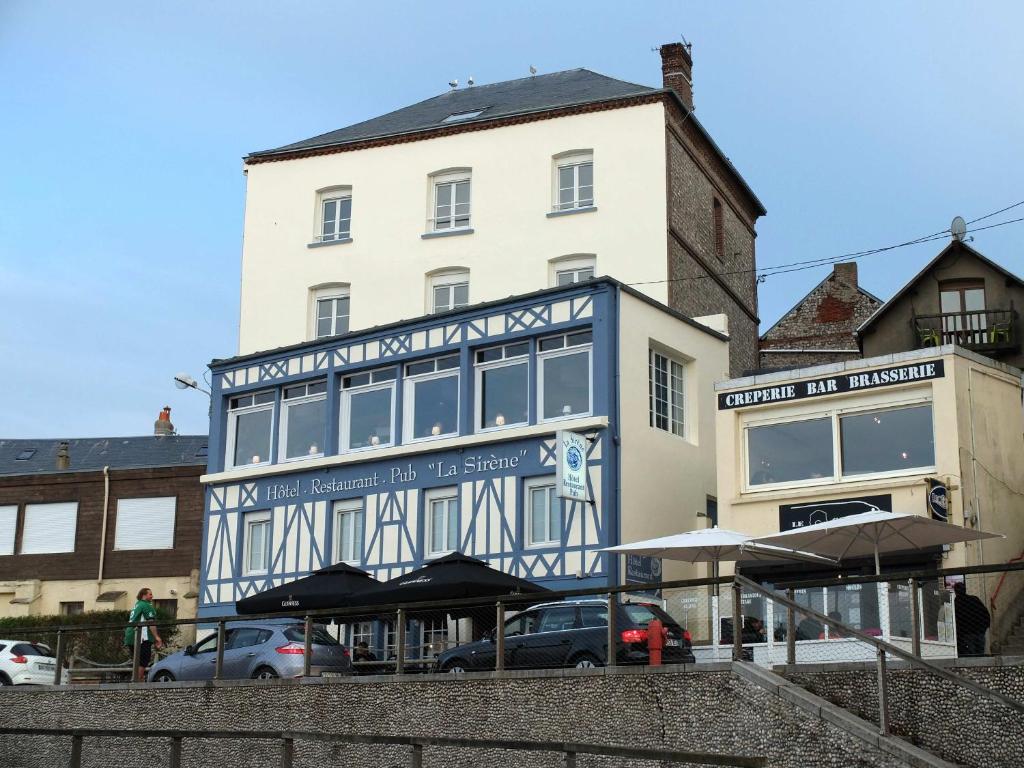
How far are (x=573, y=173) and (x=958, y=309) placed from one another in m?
9.49

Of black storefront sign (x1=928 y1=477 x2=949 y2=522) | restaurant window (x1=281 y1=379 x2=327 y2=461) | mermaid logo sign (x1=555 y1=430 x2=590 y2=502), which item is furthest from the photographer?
restaurant window (x1=281 y1=379 x2=327 y2=461)

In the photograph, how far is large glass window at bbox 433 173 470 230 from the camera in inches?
1380

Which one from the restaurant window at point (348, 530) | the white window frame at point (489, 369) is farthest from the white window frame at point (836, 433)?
the restaurant window at point (348, 530)

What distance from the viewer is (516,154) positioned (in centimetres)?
3431

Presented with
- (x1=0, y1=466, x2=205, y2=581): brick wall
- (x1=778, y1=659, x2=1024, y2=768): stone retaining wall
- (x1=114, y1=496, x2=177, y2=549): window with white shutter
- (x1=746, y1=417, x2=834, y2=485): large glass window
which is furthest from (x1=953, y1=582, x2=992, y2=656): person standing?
(x1=114, y1=496, x2=177, y2=549): window with white shutter

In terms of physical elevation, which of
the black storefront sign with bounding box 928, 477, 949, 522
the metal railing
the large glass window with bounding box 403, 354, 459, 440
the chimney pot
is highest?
the chimney pot

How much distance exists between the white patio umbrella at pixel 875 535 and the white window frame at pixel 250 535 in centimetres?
1292

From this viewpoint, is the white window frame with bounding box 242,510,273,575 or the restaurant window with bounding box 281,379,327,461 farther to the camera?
the restaurant window with bounding box 281,379,327,461

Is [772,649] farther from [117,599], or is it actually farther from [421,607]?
[117,599]

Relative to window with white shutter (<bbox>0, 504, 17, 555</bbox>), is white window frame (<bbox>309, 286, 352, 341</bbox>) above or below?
above

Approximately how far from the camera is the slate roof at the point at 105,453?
43344 mm

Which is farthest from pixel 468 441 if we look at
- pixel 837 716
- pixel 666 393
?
pixel 837 716

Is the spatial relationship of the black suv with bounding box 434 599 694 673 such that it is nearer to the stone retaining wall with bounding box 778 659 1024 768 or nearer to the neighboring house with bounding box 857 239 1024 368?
the stone retaining wall with bounding box 778 659 1024 768

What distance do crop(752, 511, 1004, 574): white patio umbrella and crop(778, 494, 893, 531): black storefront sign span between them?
2.79 m
